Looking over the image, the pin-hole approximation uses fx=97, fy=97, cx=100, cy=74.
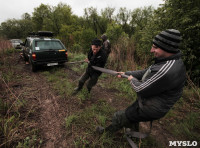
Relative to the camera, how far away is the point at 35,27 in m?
30.1

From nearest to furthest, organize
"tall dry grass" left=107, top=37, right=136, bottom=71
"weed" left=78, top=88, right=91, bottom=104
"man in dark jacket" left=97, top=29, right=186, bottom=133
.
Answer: "man in dark jacket" left=97, top=29, right=186, bottom=133, "weed" left=78, top=88, right=91, bottom=104, "tall dry grass" left=107, top=37, right=136, bottom=71

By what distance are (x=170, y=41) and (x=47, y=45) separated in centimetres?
521

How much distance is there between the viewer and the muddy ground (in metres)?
1.89

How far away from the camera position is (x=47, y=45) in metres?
4.85

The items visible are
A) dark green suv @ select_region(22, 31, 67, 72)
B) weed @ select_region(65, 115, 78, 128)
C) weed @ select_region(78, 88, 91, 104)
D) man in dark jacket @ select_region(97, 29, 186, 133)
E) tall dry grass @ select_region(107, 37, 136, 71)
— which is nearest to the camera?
man in dark jacket @ select_region(97, 29, 186, 133)

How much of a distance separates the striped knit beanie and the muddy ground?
6.01ft

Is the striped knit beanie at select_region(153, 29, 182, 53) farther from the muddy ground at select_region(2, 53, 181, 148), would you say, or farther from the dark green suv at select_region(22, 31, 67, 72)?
the dark green suv at select_region(22, 31, 67, 72)

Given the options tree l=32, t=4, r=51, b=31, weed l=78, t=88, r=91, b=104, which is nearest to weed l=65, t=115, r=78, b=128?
weed l=78, t=88, r=91, b=104

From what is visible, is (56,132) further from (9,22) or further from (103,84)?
(9,22)

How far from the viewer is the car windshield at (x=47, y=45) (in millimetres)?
4664

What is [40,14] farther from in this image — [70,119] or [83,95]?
[70,119]

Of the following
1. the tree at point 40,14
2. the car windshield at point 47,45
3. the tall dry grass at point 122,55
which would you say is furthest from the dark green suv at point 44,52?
the tree at point 40,14

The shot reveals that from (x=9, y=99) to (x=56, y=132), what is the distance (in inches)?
74.7

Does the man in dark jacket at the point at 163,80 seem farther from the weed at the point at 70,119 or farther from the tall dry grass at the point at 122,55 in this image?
the tall dry grass at the point at 122,55
